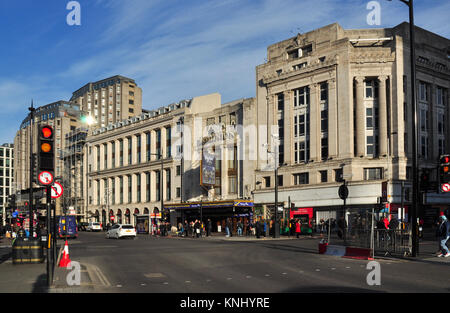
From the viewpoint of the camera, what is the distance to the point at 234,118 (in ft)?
199

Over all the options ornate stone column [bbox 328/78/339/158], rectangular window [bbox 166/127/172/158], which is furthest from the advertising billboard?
ornate stone column [bbox 328/78/339/158]

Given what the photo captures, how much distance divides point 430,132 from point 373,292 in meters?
47.6

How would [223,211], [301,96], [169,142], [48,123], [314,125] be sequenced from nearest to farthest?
[314,125] → [301,96] → [223,211] → [169,142] → [48,123]

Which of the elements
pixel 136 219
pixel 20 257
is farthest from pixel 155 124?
pixel 20 257

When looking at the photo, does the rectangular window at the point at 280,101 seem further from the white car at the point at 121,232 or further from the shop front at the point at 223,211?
the white car at the point at 121,232

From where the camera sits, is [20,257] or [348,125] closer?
[20,257]

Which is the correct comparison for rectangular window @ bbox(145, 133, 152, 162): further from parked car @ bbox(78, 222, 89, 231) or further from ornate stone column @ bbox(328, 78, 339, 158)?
ornate stone column @ bbox(328, 78, 339, 158)

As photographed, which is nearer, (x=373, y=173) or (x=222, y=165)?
(x=373, y=173)

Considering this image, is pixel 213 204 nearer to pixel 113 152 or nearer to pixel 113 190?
pixel 113 190

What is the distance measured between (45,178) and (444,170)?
1419 centimetres

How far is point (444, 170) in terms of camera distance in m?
18.1

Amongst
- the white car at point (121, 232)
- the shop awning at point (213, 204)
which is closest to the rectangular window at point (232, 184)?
the shop awning at point (213, 204)

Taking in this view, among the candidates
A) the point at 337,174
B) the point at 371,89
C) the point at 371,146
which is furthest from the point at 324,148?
the point at 371,89

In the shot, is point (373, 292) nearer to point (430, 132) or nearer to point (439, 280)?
point (439, 280)
